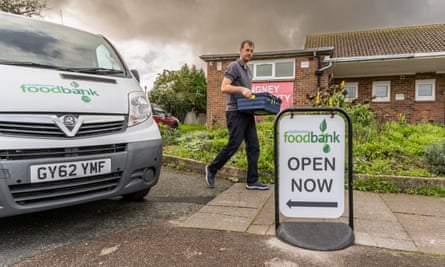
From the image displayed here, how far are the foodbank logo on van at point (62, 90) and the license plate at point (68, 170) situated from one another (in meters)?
0.49

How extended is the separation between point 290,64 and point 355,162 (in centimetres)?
804

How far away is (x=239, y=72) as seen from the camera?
3428 mm

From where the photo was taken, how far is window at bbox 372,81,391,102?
12.9m

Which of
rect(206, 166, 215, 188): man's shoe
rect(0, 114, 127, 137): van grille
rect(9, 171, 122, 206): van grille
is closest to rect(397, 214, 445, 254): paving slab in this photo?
rect(206, 166, 215, 188): man's shoe

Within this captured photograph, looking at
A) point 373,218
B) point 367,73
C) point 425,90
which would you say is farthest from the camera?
point 367,73

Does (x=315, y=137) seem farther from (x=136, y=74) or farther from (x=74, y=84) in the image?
(x=136, y=74)

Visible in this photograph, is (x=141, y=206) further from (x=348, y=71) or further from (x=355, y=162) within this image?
(x=348, y=71)

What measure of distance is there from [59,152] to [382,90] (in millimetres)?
13820

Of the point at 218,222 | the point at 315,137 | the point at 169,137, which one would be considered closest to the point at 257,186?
the point at 218,222

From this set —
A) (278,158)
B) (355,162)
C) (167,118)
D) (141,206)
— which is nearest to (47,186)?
(141,206)

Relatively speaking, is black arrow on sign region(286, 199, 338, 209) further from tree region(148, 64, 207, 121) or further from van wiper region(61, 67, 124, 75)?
tree region(148, 64, 207, 121)

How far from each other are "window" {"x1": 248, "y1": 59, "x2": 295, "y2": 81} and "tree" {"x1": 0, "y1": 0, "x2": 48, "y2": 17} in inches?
486

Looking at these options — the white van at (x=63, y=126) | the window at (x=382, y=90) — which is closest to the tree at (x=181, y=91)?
the window at (x=382, y=90)

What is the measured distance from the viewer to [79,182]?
2133mm
